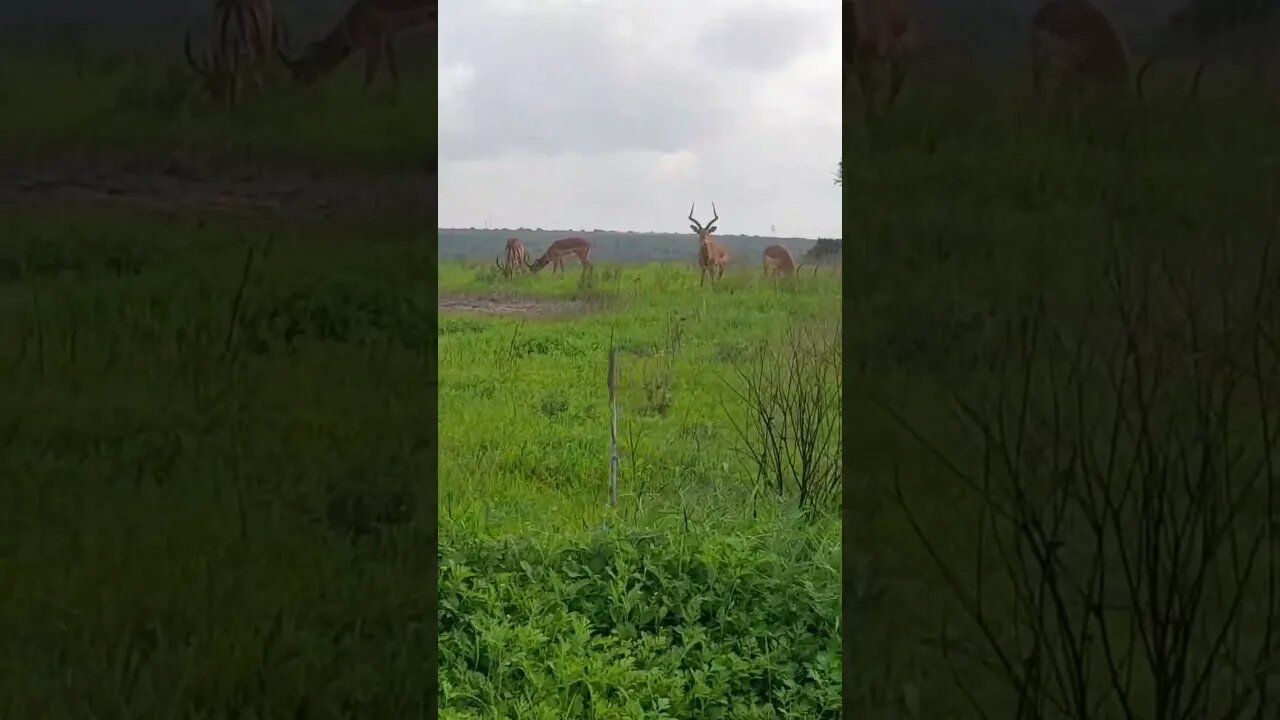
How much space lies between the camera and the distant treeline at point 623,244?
85.9 inches

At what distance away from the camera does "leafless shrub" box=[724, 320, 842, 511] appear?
2520mm

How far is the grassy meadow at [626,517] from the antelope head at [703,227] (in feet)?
0.49
